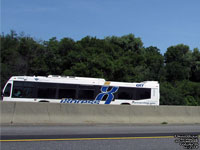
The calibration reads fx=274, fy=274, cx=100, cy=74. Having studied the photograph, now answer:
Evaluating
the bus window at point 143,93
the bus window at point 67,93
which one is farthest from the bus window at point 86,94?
the bus window at point 143,93

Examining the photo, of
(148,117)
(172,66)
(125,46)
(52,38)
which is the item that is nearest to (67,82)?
(148,117)

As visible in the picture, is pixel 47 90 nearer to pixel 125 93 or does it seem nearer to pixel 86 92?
pixel 86 92

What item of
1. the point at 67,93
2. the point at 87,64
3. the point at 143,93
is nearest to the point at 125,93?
the point at 143,93

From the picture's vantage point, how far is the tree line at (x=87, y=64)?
3997 centimetres

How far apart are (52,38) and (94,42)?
8.44 metres

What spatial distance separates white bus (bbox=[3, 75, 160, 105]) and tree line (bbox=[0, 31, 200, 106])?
11.0m

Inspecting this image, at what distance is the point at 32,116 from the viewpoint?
13125mm

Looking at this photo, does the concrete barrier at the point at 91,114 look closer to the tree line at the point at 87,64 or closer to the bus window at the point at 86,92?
the bus window at the point at 86,92

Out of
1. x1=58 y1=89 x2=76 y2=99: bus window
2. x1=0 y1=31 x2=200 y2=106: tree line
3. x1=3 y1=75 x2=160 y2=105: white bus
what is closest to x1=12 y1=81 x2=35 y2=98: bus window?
x1=3 y1=75 x2=160 y2=105: white bus

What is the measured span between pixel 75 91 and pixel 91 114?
34.7 feet

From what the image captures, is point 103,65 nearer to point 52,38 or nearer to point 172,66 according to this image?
point 52,38

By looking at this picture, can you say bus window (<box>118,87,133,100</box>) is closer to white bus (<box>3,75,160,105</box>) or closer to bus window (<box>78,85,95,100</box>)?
white bus (<box>3,75,160,105</box>)

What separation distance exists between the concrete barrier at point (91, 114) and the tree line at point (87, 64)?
20957 mm

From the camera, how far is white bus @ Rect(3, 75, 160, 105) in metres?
23.4
